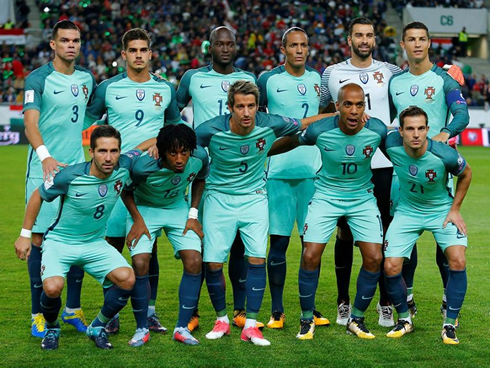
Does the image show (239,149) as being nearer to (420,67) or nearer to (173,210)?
(173,210)

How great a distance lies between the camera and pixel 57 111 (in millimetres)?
6328

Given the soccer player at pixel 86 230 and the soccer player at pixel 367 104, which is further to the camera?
the soccer player at pixel 367 104

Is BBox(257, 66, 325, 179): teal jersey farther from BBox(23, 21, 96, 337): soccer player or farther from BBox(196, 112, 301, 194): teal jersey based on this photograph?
BBox(23, 21, 96, 337): soccer player

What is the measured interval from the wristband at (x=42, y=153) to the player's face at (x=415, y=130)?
2754 millimetres

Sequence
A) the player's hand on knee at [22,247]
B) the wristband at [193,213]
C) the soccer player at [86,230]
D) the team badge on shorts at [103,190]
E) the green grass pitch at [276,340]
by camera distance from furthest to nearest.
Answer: the wristband at [193,213] → the team badge on shorts at [103,190] → the soccer player at [86,230] → the player's hand on knee at [22,247] → the green grass pitch at [276,340]

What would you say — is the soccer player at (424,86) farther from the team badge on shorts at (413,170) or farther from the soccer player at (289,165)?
the soccer player at (289,165)

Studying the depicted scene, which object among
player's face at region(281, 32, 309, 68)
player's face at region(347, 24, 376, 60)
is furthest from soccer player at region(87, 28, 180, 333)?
player's face at region(347, 24, 376, 60)

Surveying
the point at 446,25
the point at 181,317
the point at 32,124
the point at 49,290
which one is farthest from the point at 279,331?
the point at 446,25

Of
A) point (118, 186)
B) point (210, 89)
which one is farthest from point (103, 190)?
point (210, 89)

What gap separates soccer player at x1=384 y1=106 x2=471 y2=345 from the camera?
5.93m

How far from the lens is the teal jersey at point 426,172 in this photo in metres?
5.98

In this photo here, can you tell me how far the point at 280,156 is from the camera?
6.67 metres

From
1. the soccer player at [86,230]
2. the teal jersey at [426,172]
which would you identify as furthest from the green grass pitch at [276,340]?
the teal jersey at [426,172]

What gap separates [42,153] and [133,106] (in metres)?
0.88
